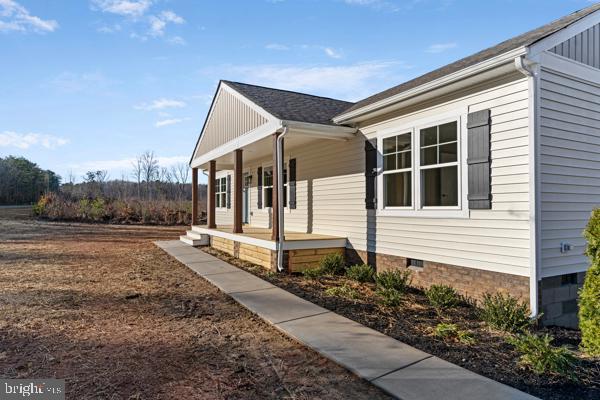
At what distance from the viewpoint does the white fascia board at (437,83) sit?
14.0ft

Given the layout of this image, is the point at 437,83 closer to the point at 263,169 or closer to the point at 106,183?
the point at 263,169

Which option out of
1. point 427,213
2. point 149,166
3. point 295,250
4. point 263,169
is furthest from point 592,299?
point 149,166

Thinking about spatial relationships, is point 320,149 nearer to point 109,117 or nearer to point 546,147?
point 546,147

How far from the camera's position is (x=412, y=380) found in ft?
8.89

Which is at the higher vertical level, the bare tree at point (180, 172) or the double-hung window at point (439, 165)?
the bare tree at point (180, 172)

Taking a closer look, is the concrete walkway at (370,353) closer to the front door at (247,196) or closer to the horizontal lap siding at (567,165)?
the horizontal lap siding at (567,165)

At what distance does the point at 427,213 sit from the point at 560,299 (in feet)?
6.98

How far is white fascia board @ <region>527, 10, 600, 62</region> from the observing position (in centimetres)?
418

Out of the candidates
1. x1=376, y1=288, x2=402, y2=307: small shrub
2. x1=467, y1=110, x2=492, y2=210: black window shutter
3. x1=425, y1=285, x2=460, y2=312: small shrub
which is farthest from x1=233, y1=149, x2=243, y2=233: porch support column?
x1=467, y1=110, x2=492, y2=210: black window shutter

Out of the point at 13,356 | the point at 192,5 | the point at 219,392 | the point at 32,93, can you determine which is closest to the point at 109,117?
the point at 32,93

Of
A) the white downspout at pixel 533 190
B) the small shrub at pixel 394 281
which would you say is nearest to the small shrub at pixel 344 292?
the small shrub at pixel 394 281

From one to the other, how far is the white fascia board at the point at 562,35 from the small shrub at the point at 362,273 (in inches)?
166

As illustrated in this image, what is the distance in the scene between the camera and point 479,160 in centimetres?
479

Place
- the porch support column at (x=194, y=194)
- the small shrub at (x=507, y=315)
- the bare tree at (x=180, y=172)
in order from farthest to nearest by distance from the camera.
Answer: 1. the bare tree at (x=180, y=172)
2. the porch support column at (x=194, y=194)
3. the small shrub at (x=507, y=315)
